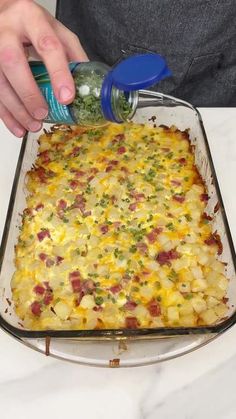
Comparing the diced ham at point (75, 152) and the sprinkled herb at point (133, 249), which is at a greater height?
the diced ham at point (75, 152)

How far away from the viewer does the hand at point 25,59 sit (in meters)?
0.91

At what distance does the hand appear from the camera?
0.91m

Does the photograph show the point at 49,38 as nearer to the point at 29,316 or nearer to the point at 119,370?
the point at 29,316

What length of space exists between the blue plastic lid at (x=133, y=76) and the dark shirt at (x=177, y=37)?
0.56 meters

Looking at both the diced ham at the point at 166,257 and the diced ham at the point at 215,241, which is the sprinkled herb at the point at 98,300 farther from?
the diced ham at the point at 215,241

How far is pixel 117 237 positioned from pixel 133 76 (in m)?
0.34

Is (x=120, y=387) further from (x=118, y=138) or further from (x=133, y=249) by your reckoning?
(x=118, y=138)

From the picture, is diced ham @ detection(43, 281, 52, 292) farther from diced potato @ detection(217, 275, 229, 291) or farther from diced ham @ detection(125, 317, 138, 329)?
diced potato @ detection(217, 275, 229, 291)

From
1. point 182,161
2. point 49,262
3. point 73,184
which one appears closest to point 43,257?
point 49,262

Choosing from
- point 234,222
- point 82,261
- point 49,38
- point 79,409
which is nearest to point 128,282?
point 82,261

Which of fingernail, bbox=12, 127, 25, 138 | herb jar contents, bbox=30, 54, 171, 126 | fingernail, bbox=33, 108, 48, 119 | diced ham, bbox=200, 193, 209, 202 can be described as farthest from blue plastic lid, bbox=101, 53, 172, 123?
diced ham, bbox=200, 193, 209, 202

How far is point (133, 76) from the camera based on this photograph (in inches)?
35.4

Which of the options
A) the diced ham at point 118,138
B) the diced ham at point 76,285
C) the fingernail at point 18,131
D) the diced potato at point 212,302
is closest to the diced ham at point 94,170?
the diced ham at point 118,138

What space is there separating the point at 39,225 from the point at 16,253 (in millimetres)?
79
